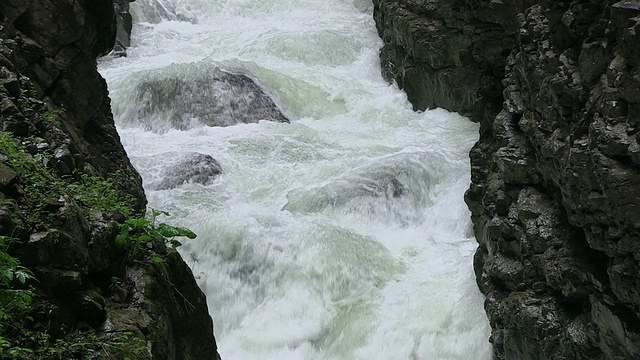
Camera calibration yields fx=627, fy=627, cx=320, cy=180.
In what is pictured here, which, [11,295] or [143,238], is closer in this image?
Result: [11,295]

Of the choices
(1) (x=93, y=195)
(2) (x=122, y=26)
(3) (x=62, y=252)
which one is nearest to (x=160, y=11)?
(2) (x=122, y=26)

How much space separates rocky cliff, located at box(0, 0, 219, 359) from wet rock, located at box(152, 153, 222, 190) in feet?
14.2

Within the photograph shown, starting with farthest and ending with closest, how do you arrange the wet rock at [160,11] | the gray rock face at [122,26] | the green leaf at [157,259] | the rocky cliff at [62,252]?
the wet rock at [160,11], the gray rock face at [122,26], the green leaf at [157,259], the rocky cliff at [62,252]

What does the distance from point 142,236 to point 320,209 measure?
236 inches

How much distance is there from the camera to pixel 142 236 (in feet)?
15.2

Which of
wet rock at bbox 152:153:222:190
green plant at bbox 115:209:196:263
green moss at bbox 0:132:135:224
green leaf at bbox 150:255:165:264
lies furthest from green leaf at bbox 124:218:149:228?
wet rock at bbox 152:153:222:190

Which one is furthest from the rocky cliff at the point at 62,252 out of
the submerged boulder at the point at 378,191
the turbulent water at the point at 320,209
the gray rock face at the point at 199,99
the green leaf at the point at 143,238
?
the gray rock face at the point at 199,99

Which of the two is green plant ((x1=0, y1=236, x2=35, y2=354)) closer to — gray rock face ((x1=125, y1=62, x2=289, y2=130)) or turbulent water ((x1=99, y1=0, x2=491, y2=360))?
turbulent water ((x1=99, y1=0, x2=491, y2=360))

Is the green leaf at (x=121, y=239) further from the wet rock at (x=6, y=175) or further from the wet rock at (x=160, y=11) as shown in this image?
the wet rock at (x=160, y=11)

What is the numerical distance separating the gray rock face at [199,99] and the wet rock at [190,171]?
8.07ft

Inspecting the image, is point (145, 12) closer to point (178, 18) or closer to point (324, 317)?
point (178, 18)

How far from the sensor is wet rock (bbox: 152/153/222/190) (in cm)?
1141

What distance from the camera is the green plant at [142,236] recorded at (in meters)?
4.62

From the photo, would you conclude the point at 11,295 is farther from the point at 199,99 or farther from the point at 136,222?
the point at 199,99
